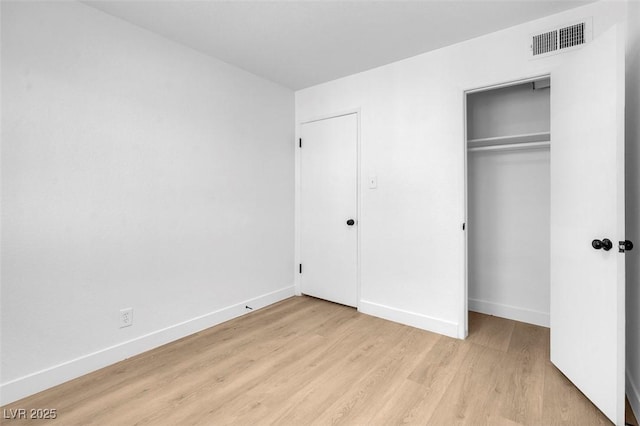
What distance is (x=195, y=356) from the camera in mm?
2355

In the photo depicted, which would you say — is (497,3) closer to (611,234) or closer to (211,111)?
(611,234)

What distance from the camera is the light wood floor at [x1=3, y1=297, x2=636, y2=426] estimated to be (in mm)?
1686

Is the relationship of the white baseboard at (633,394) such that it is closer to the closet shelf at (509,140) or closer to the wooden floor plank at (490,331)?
the wooden floor plank at (490,331)

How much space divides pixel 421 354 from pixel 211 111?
109 inches

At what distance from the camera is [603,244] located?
5.38 feet

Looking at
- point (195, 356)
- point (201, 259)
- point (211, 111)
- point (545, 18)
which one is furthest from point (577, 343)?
point (211, 111)

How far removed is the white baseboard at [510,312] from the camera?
2.86 m

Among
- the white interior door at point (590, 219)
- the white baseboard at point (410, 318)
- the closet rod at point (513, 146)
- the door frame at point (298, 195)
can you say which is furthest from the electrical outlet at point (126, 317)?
the closet rod at point (513, 146)

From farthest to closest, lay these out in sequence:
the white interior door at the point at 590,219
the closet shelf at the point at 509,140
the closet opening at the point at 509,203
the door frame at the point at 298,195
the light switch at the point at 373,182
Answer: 1. the door frame at the point at 298,195
2. the light switch at the point at 373,182
3. the closet opening at the point at 509,203
4. the closet shelf at the point at 509,140
5. the white interior door at the point at 590,219

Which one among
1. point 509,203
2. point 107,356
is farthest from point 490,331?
point 107,356

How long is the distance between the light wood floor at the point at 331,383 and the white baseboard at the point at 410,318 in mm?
103

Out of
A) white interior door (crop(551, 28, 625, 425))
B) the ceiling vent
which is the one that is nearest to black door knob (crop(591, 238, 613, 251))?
white interior door (crop(551, 28, 625, 425))

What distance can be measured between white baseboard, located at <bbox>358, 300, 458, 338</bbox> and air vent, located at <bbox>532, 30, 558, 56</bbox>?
2.25m

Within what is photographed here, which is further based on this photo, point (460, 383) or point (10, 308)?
point (460, 383)
